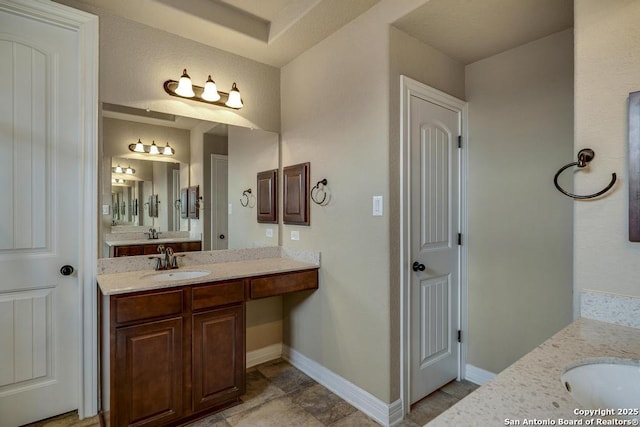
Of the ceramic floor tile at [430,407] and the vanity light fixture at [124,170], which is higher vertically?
the vanity light fixture at [124,170]

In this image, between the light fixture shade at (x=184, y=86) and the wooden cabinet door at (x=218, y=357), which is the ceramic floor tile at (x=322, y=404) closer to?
the wooden cabinet door at (x=218, y=357)

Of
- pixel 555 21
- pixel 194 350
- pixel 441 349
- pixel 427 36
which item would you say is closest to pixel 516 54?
pixel 555 21

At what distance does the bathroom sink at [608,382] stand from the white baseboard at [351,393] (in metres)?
1.29

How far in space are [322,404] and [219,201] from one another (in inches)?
66.4

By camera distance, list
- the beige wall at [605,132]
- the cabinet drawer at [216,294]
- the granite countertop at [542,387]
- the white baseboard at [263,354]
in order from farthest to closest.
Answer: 1. the white baseboard at [263,354]
2. the cabinet drawer at [216,294]
3. the beige wall at [605,132]
4. the granite countertop at [542,387]

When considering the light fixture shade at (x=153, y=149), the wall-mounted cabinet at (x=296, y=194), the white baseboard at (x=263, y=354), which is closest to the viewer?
the light fixture shade at (x=153, y=149)

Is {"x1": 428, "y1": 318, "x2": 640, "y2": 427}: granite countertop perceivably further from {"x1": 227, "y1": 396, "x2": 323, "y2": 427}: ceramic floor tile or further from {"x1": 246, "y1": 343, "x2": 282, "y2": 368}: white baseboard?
{"x1": 246, "y1": 343, "x2": 282, "y2": 368}: white baseboard

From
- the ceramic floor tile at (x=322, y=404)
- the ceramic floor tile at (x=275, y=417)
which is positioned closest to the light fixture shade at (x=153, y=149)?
the ceramic floor tile at (x=275, y=417)

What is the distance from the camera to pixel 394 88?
1999mm

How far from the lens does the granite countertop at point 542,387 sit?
2.13ft

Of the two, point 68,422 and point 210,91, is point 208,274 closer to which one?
point 68,422

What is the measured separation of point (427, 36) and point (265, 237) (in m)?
1.92

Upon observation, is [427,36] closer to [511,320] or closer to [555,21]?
[555,21]

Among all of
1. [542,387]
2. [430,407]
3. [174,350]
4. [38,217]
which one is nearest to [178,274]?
[174,350]
